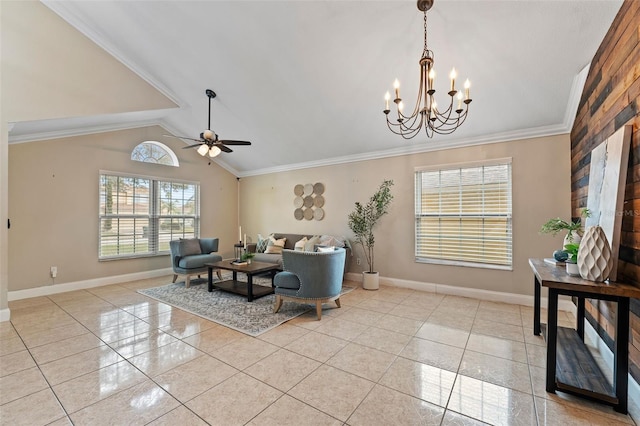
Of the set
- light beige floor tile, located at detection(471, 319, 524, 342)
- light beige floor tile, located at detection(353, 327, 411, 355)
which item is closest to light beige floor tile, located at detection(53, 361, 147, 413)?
light beige floor tile, located at detection(353, 327, 411, 355)

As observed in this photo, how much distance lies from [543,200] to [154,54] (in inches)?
240

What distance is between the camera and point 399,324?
334 cm

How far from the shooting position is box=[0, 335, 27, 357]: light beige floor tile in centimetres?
268

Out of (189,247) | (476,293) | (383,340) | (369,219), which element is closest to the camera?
(383,340)

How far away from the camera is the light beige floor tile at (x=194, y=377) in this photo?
206 cm

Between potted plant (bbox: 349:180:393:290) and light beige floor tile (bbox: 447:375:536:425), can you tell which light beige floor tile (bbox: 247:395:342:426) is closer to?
light beige floor tile (bbox: 447:375:536:425)

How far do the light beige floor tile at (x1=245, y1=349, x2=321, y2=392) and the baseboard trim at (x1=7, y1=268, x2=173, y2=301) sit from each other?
453 cm

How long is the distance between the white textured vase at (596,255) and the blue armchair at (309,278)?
7.93 feet

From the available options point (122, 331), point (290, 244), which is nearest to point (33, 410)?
point (122, 331)

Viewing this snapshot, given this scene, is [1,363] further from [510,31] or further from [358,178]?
[510,31]

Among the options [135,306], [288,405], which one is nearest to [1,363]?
[135,306]

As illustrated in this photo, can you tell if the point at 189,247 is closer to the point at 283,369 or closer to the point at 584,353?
the point at 283,369

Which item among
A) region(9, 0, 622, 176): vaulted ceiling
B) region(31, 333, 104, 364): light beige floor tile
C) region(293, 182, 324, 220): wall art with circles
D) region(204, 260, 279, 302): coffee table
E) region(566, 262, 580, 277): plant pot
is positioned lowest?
region(31, 333, 104, 364): light beige floor tile

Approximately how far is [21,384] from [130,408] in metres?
1.10
